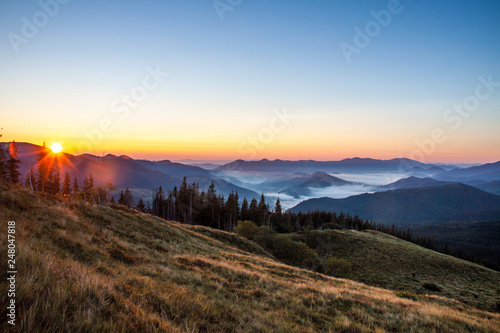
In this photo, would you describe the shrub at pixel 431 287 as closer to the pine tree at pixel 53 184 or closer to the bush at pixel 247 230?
the bush at pixel 247 230

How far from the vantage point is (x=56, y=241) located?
8297 mm

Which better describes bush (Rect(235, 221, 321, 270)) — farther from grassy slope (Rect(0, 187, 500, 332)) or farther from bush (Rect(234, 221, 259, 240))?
grassy slope (Rect(0, 187, 500, 332))

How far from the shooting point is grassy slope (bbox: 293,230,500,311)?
1466 inches

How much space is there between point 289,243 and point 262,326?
3816 centimetres

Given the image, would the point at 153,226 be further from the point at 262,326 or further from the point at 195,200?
the point at 195,200

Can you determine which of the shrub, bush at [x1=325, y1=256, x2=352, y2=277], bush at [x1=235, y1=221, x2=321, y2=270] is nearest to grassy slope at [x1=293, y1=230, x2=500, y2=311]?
the shrub

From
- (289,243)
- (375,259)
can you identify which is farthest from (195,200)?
(375,259)

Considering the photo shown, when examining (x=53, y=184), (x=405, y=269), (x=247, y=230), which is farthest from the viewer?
(x=53, y=184)

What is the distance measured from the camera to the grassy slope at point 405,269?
122 feet

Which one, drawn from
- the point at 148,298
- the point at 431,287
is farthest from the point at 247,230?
the point at 148,298

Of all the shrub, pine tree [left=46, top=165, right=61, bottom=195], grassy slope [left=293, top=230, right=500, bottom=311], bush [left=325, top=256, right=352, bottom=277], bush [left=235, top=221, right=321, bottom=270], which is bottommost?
grassy slope [left=293, top=230, right=500, bottom=311]

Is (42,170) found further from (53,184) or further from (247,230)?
(247,230)

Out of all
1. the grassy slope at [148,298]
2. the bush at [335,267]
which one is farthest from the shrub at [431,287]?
the grassy slope at [148,298]

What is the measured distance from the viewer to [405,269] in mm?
48469
